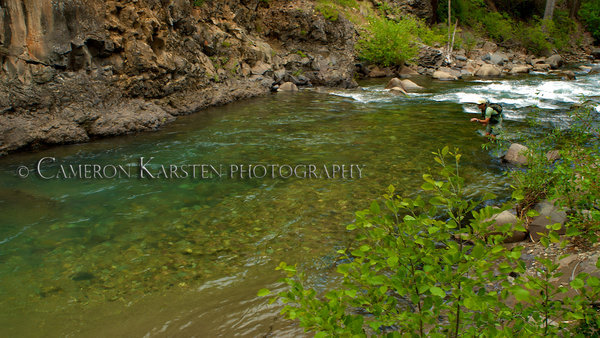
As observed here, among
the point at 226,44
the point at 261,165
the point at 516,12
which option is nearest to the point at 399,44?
the point at 226,44

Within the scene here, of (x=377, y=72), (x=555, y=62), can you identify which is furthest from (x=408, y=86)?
(x=555, y=62)

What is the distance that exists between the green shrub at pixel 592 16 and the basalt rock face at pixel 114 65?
1541 inches

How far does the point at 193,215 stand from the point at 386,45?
66.7ft

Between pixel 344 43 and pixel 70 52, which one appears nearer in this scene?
pixel 70 52

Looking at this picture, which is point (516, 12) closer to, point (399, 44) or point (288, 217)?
point (399, 44)

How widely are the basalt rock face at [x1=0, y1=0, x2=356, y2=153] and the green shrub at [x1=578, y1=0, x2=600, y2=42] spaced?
3914 centimetres

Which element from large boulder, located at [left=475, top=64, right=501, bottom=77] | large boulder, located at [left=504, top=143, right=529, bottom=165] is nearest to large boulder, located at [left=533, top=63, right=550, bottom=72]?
large boulder, located at [left=475, top=64, right=501, bottom=77]

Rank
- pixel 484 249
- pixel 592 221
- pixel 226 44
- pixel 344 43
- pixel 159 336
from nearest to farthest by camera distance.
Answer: pixel 484 249
pixel 159 336
pixel 592 221
pixel 226 44
pixel 344 43

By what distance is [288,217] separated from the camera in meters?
Result: 5.95

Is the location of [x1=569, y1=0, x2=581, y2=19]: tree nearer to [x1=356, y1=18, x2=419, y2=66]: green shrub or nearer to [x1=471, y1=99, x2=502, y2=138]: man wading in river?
[x1=356, y1=18, x2=419, y2=66]: green shrub

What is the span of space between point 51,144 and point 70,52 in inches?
92.8

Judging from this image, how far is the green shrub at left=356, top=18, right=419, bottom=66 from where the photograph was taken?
76.9 feet

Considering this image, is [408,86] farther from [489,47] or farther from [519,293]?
[489,47]

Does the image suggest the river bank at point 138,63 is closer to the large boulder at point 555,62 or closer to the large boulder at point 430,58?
the large boulder at point 430,58
